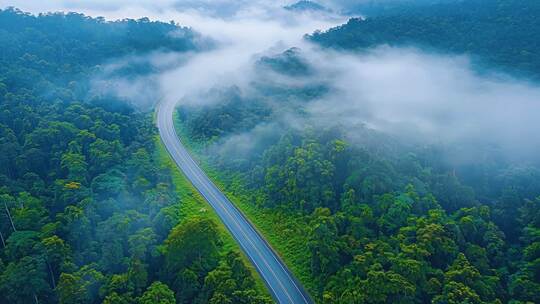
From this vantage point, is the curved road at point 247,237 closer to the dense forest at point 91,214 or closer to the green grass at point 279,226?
Result: the green grass at point 279,226

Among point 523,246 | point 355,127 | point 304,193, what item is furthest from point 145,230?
point 523,246

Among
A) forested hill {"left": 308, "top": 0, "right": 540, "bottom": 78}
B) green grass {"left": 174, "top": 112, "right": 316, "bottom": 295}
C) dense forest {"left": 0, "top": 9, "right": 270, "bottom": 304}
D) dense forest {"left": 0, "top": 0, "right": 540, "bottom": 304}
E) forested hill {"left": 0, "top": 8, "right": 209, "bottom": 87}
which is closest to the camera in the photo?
dense forest {"left": 0, "top": 0, "right": 540, "bottom": 304}

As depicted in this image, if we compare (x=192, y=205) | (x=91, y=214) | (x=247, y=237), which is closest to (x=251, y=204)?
(x=247, y=237)

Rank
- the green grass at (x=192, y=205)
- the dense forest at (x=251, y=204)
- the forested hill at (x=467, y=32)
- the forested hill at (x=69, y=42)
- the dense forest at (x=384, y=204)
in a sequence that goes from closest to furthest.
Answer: the dense forest at (x=384, y=204), the dense forest at (x=251, y=204), the green grass at (x=192, y=205), the forested hill at (x=467, y=32), the forested hill at (x=69, y=42)

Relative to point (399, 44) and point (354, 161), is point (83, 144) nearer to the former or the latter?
point (354, 161)

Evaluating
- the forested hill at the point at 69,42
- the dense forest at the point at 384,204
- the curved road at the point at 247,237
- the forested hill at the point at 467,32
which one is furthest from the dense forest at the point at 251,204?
the forested hill at the point at 69,42

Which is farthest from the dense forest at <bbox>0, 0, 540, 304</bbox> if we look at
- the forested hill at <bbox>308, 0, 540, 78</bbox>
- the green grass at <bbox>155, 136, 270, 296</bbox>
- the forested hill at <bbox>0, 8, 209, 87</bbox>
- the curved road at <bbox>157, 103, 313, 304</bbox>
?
A: the forested hill at <bbox>0, 8, 209, 87</bbox>

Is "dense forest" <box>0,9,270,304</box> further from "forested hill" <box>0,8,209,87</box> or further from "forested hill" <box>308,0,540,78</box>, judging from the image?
"forested hill" <box>308,0,540,78</box>
